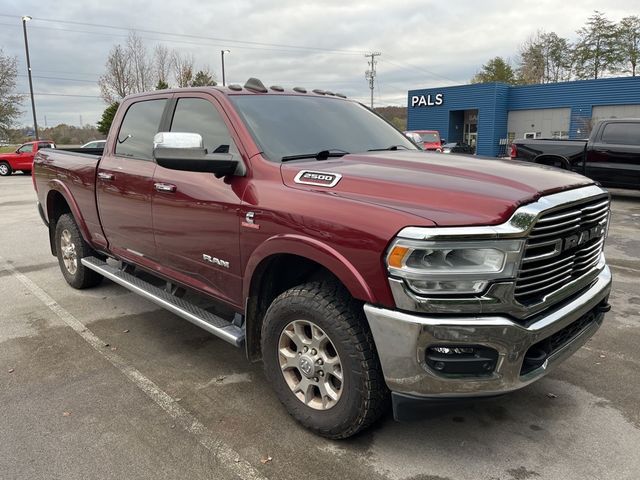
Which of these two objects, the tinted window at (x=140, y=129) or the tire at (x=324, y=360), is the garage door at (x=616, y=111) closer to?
the tinted window at (x=140, y=129)

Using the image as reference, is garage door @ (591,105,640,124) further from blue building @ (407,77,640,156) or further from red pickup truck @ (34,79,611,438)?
red pickup truck @ (34,79,611,438)

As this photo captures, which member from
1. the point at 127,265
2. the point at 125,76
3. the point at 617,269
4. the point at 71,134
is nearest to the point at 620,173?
the point at 617,269

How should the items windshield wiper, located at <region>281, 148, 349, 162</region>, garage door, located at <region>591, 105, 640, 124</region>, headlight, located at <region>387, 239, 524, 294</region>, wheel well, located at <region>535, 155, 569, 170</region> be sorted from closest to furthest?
headlight, located at <region>387, 239, 524, 294</region> → windshield wiper, located at <region>281, 148, 349, 162</region> → wheel well, located at <region>535, 155, 569, 170</region> → garage door, located at <region>591, 105, 640, 124</region>

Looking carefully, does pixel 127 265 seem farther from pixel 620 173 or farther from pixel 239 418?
pixel 620 173

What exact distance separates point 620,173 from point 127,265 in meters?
11.4

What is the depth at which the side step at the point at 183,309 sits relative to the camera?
328 centimetres

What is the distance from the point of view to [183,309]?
3666 millimetres

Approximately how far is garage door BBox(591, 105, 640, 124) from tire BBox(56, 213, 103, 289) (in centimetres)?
2907

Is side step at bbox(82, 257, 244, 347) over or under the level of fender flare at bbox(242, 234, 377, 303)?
under

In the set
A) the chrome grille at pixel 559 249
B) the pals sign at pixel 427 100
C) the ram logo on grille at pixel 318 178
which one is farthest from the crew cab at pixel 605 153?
the pals sign at pixel 427 100

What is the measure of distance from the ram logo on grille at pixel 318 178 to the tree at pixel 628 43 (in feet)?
187

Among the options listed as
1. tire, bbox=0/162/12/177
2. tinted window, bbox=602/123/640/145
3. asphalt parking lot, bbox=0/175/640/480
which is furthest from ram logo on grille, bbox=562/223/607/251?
tire, bbox=0/162/12/177

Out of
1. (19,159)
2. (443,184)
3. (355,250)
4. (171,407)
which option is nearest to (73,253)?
(171,407)

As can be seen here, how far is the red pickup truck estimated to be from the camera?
229 cm
